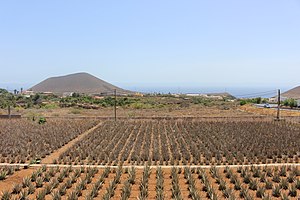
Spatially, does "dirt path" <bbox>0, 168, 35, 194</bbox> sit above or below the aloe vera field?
below

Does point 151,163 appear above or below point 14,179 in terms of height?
above

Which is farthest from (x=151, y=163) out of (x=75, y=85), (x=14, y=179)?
(x=75, y=85)

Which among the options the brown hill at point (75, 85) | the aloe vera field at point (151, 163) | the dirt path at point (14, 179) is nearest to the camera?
the aloe vera field at point (151, 163)

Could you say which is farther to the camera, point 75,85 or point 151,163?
point 75,85

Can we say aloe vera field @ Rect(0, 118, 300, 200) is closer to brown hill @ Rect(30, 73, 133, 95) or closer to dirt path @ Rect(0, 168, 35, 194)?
dirt path @ Rect(0, 168, 35, 194)

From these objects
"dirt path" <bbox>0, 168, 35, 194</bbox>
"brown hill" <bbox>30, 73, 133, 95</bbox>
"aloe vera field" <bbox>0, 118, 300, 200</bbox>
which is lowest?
"dirt path" <bbox>0, 168, 35, 194</bbox>

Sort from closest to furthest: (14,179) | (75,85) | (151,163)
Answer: (14,179) → (151,163) → (75,85)

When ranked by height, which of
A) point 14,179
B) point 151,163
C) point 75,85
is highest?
point 75,85

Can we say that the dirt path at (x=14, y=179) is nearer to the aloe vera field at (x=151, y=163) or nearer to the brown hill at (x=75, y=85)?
the aloe vera field at (x=151, y=163)

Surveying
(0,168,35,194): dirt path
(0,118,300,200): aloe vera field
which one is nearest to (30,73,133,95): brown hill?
(0,118,300,200): aloe vera field

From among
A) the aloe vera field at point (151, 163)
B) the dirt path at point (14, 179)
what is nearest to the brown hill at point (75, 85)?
the aloe vera field at point (151, 163)

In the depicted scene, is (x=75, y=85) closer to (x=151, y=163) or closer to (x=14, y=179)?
(x=151, y=163)

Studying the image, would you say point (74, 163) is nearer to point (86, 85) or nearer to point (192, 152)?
point (192, 152)

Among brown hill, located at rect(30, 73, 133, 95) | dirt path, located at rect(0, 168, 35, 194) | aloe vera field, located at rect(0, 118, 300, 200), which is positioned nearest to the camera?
aloe vera field, located at rect(0, 118, 300, 200)
